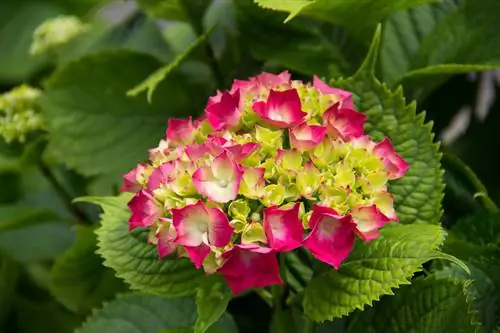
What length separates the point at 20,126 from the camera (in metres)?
0.76

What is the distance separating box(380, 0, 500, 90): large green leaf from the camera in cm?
66

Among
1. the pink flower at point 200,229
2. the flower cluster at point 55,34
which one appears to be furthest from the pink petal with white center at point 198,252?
the flower cluster at point 55,34

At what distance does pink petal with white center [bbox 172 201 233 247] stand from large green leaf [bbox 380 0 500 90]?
0.23 meters

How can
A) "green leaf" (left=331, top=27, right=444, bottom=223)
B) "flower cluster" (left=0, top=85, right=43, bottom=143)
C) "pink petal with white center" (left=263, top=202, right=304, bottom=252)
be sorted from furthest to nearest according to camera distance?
"flower cluster" (left=0, top=85, right=43, bottom=143), "green leaf" (left=331, top=27, right=444, bottom=223), "pink petal with white center" (left=263, top=202, right=304, bottom=252)

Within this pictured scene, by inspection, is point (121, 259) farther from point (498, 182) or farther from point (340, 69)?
point (498, 182)

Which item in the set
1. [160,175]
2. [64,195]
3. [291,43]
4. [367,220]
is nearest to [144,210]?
[160,175]

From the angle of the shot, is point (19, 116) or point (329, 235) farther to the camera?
point (19, 116)

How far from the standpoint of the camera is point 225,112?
51 centimetres

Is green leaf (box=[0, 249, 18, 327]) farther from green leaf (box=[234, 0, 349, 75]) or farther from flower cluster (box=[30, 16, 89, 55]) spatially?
green leaf (box=[234, 0, 349, 75])

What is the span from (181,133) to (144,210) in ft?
0.18

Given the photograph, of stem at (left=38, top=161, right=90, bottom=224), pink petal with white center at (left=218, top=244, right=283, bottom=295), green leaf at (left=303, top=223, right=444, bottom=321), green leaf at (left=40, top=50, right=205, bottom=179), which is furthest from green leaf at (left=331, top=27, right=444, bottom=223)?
stem at (left=38, top=161, right=90, bottom=224)

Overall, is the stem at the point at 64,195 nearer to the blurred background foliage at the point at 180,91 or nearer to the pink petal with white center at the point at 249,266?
the blurred background foliage at the point at 180,91

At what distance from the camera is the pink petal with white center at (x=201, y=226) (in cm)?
45

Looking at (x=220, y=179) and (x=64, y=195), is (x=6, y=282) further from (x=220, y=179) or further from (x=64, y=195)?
(x=220, y=179)
